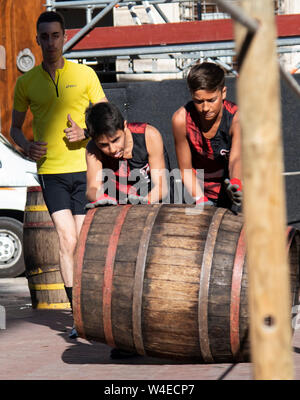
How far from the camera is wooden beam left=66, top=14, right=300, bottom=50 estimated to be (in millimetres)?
9547

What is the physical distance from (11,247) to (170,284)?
585 centimetres

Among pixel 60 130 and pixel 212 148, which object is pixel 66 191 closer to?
pixel 60 130

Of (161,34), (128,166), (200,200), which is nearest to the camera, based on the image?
(200,200)

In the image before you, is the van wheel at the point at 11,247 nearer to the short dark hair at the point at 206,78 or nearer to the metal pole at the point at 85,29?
the metal pole at the point at 85,29

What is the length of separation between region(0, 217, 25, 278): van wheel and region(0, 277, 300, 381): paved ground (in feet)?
11.0

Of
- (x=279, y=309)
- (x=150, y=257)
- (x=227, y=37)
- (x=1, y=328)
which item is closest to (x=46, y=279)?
(x=1, y=328)

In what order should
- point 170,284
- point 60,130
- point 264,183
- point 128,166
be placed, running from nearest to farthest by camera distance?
point 264,183 < point 170,284 < point 128,166 < point 60,130

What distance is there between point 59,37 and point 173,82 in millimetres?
5170

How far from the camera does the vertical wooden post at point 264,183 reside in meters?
1.73

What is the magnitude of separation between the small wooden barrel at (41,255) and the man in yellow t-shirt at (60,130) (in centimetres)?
135

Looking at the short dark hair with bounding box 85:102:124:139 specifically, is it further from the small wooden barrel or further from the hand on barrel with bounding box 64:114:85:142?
the small wooden barrel

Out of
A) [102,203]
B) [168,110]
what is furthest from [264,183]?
[168,110]

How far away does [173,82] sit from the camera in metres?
10.6

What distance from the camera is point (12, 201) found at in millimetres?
9516
